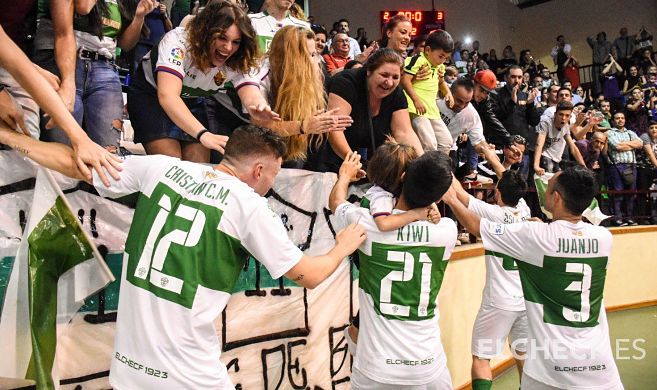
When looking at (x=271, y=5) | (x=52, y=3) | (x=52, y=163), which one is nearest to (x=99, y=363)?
(x=52, y=163)

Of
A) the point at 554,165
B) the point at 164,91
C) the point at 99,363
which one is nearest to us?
the point at 99,363

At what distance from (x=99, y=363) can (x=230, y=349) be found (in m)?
0.72

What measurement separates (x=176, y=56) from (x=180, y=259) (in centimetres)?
126

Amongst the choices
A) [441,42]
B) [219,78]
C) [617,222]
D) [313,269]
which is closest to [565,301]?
[313,269]

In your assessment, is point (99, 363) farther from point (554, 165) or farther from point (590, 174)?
point (554, 165)

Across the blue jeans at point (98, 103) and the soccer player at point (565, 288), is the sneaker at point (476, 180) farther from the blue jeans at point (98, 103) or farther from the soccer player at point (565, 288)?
the blue jeans at point (98, 103)

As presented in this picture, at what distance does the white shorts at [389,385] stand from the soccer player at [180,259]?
114 cm

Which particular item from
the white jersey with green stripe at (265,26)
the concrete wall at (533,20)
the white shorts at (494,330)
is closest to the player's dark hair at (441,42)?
the white jersey with green stripe at (265,26)

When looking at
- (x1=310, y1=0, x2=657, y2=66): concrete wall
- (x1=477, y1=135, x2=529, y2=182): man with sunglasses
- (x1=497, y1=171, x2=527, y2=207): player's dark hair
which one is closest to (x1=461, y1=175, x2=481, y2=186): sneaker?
(x1=477, y1=135, x2=529, y2=182): man with sunglasses

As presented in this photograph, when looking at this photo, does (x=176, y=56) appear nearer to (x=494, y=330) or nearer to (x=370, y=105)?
(x=370, y=105)

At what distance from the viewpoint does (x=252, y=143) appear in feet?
7.84

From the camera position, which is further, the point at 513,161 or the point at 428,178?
the point at 513,161

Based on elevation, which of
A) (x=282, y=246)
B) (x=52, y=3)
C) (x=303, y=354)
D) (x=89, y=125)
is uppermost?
(x=52, y=3)

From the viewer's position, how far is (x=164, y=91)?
2943 mm
